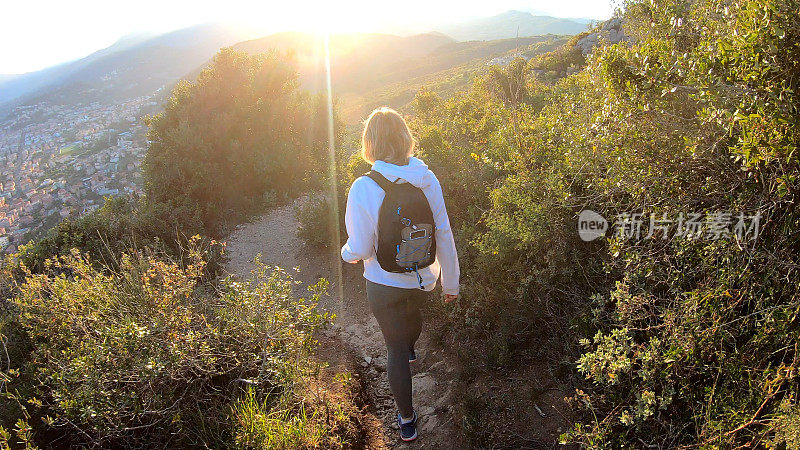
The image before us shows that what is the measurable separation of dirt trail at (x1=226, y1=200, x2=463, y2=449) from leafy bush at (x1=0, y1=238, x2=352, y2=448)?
70cm

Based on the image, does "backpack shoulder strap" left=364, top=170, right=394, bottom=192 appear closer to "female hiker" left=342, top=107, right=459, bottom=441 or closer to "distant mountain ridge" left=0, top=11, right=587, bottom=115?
"female hiker" left=342, top=107, right=459, bottom=441

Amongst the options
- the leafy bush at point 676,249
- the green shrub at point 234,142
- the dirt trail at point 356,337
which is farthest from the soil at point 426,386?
the green shrub at point 234,142

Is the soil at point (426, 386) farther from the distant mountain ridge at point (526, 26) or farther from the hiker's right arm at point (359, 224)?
the distant mountain ridge at point (526, 26)

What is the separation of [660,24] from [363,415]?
3.94 metres

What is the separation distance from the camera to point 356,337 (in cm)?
499

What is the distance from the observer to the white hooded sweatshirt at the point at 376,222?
2.56 meters

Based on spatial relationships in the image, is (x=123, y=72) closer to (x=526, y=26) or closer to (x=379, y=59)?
(x=379, y=59)

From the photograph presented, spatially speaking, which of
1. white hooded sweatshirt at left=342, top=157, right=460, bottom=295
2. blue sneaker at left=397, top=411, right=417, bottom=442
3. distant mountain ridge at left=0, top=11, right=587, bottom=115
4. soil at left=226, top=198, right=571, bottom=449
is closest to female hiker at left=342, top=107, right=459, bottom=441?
white hooded sweatshirt at left=342, top=157, right=460, bottom=295

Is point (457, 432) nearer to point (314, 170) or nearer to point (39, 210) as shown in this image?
point (314, 170)

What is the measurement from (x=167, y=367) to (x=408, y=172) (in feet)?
7.41

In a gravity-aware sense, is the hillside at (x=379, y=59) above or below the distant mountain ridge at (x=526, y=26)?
below

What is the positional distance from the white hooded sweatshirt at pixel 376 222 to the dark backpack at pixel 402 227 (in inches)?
1.6

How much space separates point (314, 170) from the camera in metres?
10.2

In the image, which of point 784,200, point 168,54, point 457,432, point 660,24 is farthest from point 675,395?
point 168,54
